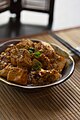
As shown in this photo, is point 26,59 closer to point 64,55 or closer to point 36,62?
point 36,62

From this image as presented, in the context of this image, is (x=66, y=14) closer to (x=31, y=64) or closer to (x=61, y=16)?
(x=61, y=16)

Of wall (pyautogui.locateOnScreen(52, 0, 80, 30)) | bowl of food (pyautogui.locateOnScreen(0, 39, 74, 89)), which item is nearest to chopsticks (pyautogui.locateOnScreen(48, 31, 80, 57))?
bowl of food (pyautogui.locateOnScreen(0, 39, 74, 89))

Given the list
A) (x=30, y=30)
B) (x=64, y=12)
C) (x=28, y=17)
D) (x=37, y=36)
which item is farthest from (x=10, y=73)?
(x=64, y=12)

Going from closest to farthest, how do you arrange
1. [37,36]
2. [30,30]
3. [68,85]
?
1. [68,85]
2. [37,36]
3. [30,30]

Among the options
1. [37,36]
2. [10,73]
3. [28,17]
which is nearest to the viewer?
[10,73]

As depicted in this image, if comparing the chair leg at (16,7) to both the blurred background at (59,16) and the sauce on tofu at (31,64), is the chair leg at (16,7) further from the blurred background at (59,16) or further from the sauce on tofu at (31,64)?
the sauce on tofu at (31,64)

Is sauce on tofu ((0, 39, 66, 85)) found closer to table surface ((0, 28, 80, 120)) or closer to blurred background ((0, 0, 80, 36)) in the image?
table surface ((0, 28, 80, 120))

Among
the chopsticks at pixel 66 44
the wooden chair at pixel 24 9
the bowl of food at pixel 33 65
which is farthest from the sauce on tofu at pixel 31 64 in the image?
the wooden chair at pixel 24 9

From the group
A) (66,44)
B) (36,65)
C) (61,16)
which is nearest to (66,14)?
(61,16)
